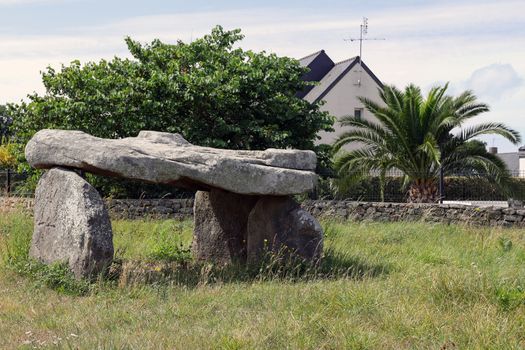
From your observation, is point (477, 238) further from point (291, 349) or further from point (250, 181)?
point (291, 349)

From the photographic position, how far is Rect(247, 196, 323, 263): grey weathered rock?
9.95 meters

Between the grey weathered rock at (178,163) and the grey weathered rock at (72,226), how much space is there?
1.00 ft

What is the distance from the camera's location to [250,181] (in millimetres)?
9500

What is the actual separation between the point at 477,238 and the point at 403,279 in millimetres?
4947

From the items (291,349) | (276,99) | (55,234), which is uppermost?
(276,99)

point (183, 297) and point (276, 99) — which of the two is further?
point (276, 99)

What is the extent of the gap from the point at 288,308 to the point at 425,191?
43.5 ft

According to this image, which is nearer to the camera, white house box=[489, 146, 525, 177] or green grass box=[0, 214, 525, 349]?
green grass box=[0, 214, 525, 349]

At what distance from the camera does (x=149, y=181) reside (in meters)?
9.28

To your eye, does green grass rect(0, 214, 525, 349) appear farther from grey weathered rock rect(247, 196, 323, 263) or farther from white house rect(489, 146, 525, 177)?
white house rect(489, 146, 525, 177)

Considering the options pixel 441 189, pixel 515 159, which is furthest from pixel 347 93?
pixel 441 189

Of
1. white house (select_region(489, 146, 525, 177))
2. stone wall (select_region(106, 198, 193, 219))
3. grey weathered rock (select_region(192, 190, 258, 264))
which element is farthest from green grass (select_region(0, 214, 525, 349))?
white house (select_region(489, 146, 525, 177))

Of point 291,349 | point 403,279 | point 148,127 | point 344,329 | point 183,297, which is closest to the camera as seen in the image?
point 291,349

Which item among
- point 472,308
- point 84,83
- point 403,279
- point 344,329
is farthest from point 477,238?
point 84,83
